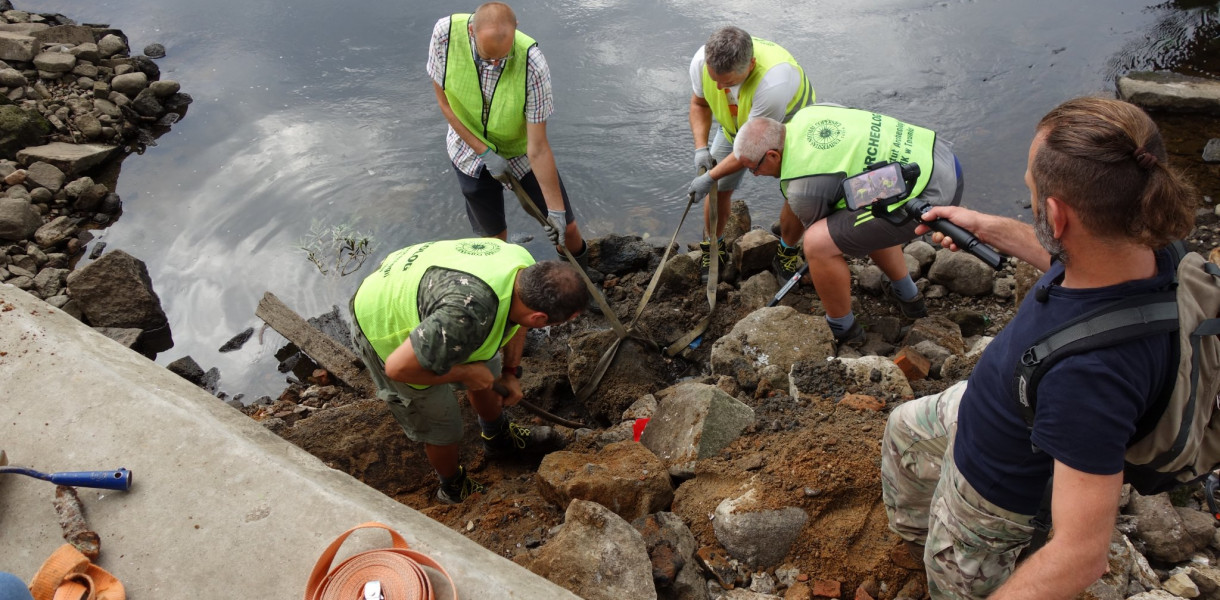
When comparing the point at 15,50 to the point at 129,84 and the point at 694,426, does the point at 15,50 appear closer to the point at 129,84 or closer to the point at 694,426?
the point at 129,84

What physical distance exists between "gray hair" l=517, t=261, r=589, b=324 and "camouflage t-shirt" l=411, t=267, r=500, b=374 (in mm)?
132

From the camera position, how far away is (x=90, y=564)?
2.17m

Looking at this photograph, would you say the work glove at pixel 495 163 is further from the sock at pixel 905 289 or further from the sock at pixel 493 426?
the sock at pixel 905 289

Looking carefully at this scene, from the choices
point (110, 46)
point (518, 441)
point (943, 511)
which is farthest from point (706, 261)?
point (110, 46)

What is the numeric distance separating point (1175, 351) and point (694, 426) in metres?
1.86

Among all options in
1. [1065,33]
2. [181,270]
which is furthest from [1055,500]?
[1065,33]


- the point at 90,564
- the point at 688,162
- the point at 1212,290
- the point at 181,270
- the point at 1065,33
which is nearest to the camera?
the point at 1212,290

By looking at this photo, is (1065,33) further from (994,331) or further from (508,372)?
(508,372)

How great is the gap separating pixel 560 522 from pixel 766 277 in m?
2.29

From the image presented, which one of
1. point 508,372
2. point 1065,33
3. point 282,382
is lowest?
point 282,382

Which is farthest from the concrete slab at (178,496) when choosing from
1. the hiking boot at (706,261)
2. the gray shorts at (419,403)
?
the hiking boot at (706,261)

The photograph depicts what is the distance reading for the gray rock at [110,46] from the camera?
7633 millimetres

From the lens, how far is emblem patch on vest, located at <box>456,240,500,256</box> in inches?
107

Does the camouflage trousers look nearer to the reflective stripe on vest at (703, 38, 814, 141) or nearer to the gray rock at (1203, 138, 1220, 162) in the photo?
the reflective stripe on vest at (703, 38, 814, 141)
